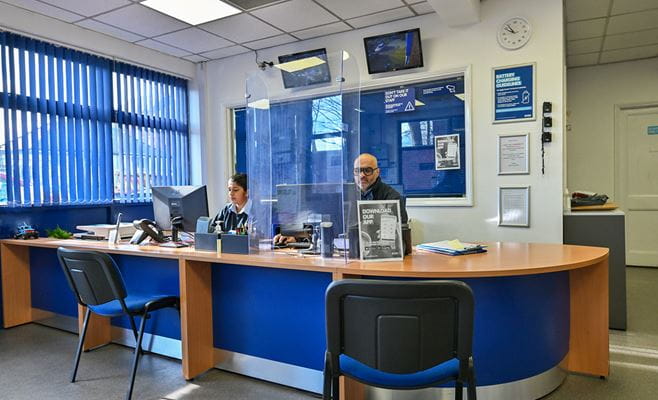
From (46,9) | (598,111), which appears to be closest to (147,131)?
(46,9)

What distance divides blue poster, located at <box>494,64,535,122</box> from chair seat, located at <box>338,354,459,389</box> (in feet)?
8.60

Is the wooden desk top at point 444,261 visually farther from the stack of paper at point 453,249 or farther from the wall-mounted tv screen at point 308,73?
the wall-mounted tv screen at point 308,73

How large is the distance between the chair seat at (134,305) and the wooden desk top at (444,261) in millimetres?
269

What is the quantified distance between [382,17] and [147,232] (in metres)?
2.81

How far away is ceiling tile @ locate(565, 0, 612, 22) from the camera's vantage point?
12.2ft

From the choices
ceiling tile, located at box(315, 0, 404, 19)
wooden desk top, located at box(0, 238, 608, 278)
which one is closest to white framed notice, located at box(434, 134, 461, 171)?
ceiling tile, located at box(315, 0, 404, 19)

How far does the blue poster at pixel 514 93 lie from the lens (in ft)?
11.3

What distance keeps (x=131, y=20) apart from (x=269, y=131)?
6.70 feet

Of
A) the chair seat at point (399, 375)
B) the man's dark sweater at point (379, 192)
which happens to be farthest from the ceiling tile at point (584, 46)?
the chair seat at point (399, 375)

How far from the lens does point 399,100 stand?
13.4ft

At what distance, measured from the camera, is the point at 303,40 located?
4.53m

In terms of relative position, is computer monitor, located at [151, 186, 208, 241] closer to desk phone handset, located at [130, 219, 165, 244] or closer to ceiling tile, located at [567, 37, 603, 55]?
desk phone handset, located at [130, 219, 165, 244]

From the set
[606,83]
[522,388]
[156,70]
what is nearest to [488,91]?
[522,388]

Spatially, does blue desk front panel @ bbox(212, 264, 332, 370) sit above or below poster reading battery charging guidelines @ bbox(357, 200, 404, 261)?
below
